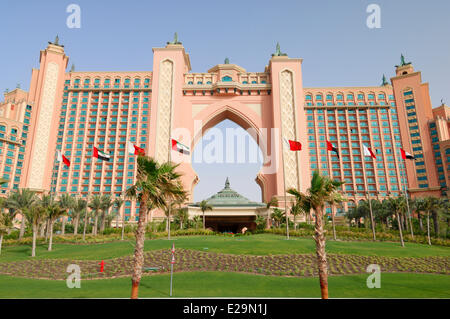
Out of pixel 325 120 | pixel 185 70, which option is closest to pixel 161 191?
pixel 185 70

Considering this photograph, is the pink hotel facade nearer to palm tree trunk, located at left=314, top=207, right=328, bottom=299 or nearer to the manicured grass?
the manicured grass

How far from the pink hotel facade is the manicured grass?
47989 mm

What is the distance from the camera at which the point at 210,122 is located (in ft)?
269

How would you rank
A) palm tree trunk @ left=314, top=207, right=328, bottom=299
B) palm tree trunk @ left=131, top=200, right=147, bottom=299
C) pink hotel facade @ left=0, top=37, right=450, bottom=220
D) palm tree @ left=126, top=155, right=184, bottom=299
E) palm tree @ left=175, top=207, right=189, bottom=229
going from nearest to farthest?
palm tree trunk @ left=131, top=200, right=147, bottom=299
palm tree trunk @ left=314, top=207, right=328, bottom=299
palm tree @ left=126, top=155, right=184, bottom=299
palm tree @ left=175, top=207, right=189, bottom=229
pink hotel facade @ left=0, top=37, right=450, bottom=220

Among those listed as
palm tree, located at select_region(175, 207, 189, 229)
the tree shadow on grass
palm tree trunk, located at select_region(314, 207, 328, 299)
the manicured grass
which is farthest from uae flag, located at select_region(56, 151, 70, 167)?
palm tree trunk, located at select_region(314, 207, 328, 299)

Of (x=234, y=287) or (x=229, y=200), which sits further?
(x=229, y=200)

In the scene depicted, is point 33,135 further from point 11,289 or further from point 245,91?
point 11,289

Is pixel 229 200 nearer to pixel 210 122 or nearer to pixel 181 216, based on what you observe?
pixel 181 216

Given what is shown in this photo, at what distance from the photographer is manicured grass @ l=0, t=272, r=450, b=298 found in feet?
58.6

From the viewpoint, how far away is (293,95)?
78.3 meters

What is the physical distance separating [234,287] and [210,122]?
214ft

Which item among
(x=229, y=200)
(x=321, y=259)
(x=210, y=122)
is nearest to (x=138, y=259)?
(x=321, y=259)

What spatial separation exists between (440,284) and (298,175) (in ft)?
168

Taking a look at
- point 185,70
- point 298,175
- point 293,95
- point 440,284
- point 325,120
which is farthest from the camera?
point 325,120
